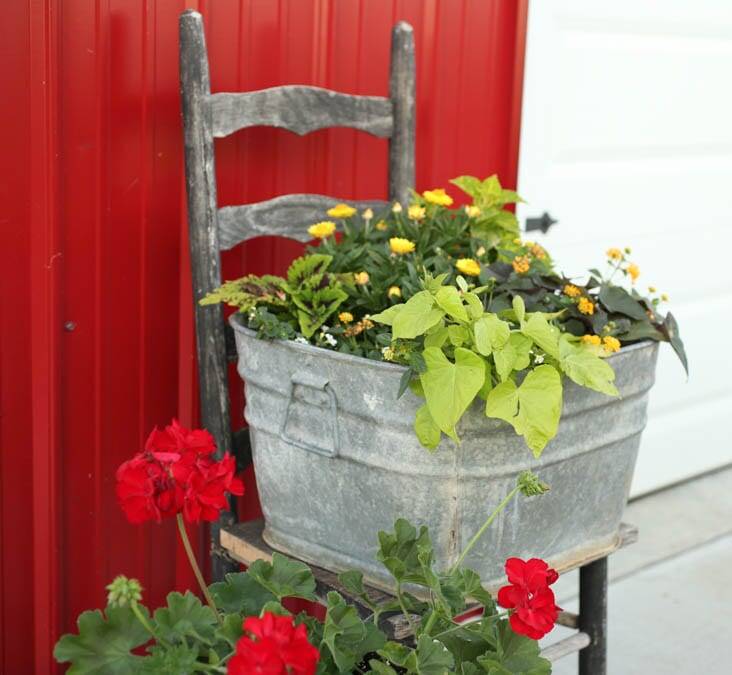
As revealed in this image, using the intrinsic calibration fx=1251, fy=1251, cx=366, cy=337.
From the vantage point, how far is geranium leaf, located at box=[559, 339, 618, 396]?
1.87 metres

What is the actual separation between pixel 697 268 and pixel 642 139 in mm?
511

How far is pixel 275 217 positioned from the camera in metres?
2.38

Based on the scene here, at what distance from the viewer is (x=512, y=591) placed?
5.20 ft

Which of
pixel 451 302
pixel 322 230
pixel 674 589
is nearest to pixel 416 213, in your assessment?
pixel 322 230

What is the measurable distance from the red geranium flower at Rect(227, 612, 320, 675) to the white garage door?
6.12ft

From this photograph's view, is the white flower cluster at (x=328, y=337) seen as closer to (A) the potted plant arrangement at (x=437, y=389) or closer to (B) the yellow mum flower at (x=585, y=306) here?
(A) the potted plant arrangement at (x=437, y=389)

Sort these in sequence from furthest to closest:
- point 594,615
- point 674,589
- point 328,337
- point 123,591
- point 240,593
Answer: point 674,589 → point 594,615 → point 328,337 → point 240,593 → point 123,591

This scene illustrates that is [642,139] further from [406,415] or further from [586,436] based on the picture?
[406,415]

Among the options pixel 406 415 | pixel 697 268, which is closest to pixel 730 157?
pixel 697 268

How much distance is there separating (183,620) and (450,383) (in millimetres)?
525

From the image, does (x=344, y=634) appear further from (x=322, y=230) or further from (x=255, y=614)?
(x=322, y=230)

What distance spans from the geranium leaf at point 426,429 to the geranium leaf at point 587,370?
22cm

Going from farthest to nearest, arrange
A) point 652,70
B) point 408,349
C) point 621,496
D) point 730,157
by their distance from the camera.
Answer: point 730,157 < point 652,70 < point 621,496 < point 408,349

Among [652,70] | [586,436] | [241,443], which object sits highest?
[652,70]
